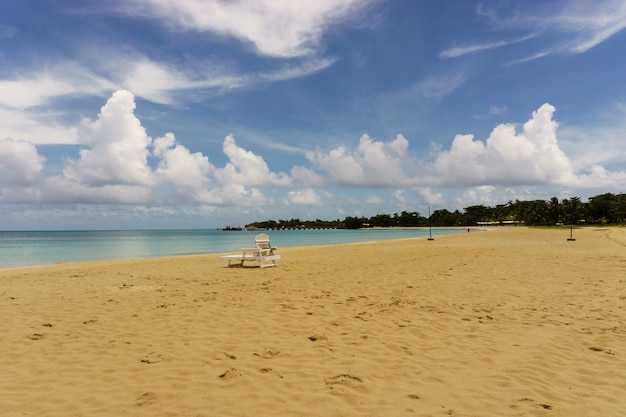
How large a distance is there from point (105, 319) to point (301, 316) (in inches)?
154

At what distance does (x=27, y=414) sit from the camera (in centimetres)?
382

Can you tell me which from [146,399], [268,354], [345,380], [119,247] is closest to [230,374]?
[268,354]

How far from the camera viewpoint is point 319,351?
5.65 metres

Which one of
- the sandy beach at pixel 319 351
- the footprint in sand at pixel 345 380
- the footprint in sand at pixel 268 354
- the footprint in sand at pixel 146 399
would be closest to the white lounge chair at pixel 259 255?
the sandy beach at pixel 319 351

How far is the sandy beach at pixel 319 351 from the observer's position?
13.3 feet

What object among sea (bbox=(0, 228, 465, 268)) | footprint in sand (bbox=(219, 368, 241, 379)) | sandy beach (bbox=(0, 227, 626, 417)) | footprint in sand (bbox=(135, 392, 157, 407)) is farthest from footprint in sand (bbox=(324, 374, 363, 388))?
sea (bbox=(0, 228, 465, 268))

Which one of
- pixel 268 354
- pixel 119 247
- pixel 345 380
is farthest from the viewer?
pixel 119 247

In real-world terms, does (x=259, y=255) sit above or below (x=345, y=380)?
above

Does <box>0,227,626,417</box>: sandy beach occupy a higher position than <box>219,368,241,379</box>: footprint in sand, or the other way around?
<box>219,368,241,379</box>: footprint in sand

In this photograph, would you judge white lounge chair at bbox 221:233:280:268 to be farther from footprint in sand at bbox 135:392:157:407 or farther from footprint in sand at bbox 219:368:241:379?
footprint in sand at bbox 135:392:157:407

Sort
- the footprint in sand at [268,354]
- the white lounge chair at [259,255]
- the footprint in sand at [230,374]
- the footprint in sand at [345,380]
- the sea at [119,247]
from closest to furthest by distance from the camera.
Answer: the footprint in sand at [345,380] → the footprint in sand at [230,374] → the footprint in sand at [268,354] → the white lounge chair at [259,255] → the sea at [119,247]

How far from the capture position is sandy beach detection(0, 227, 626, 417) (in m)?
4.06

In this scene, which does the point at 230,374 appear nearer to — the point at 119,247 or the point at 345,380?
the point at 345,380

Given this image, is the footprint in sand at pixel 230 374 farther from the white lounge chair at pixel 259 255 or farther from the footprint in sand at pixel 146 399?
the white lounge chair at pixel 259 255
